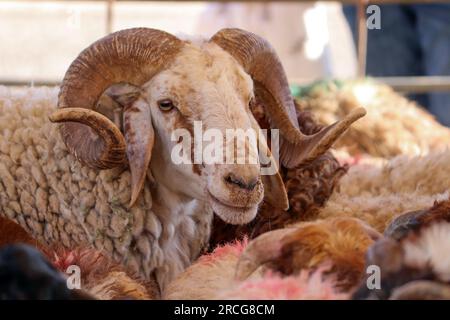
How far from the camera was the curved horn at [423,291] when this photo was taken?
2.42 meters

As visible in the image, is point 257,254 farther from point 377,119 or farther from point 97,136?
point 377,119

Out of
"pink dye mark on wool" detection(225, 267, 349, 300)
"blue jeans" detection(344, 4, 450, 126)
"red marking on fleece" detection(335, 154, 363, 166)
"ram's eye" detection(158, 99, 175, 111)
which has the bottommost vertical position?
"pink dye mark on wool" detection(225, 267, 349, 300)

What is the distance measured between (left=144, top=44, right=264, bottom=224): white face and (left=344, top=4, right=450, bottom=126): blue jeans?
5118 mm

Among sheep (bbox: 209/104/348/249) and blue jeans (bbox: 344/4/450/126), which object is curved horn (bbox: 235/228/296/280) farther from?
blue jeans (bbox: 344/4/450/126)

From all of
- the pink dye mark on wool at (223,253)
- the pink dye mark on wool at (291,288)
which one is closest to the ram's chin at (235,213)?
the pink dye mark on wool at (223,253)

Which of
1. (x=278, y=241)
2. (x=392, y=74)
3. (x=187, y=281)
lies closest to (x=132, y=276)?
(x=187, y=281)

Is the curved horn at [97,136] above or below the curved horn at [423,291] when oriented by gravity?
above

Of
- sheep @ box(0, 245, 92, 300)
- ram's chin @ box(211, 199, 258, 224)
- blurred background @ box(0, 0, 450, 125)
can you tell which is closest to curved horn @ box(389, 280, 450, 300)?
sheep @ box(0, 245, 92, 300)

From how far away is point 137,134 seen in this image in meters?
3.41

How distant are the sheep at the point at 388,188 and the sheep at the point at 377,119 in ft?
2.98

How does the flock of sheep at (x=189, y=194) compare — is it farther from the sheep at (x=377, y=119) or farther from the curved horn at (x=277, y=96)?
the sheep at (x=377, y=119)

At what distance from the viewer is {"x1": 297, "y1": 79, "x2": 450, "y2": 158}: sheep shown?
18.4 ft

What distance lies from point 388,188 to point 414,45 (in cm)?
473
